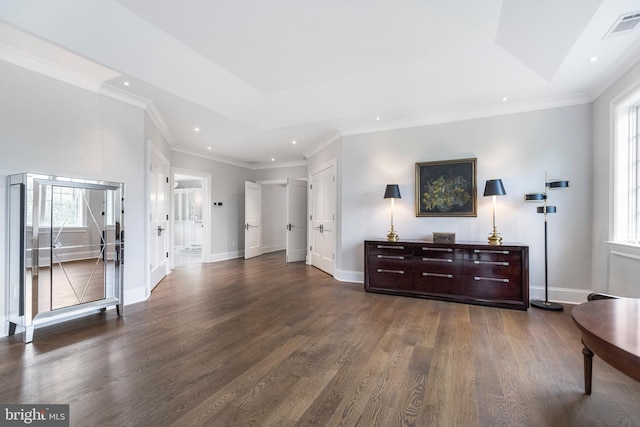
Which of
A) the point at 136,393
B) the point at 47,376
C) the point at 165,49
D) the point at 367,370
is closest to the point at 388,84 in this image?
the point at 165,49

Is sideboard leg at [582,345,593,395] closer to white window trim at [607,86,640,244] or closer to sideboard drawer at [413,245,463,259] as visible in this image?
sideboard drawer at [413,245,463,259]

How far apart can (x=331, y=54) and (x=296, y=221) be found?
4.60 meters

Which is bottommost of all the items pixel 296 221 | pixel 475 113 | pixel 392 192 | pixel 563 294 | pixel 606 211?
pixel 563 294

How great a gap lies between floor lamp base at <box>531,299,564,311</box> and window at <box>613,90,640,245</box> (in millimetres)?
981

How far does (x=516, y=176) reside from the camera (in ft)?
12.6

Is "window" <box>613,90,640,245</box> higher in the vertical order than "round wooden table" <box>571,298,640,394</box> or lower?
higher

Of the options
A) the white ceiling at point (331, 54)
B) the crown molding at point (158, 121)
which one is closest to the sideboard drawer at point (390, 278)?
the white ceiling at point (331, 54)

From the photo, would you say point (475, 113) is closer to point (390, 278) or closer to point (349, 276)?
point (390, 278)

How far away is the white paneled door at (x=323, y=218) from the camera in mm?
5453

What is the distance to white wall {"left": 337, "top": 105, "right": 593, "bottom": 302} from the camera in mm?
3617

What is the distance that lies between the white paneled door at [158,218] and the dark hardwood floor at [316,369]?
124cm

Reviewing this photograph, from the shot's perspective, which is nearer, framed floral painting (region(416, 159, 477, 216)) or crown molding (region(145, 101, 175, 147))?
crown molding (region(145, 101, 175, 147))

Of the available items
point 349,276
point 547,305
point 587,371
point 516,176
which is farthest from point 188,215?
point 587,371

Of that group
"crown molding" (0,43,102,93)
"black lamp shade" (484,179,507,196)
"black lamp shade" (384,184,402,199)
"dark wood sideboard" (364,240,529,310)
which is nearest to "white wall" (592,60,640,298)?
"dark wood sideboard" (364,240,529,310)
